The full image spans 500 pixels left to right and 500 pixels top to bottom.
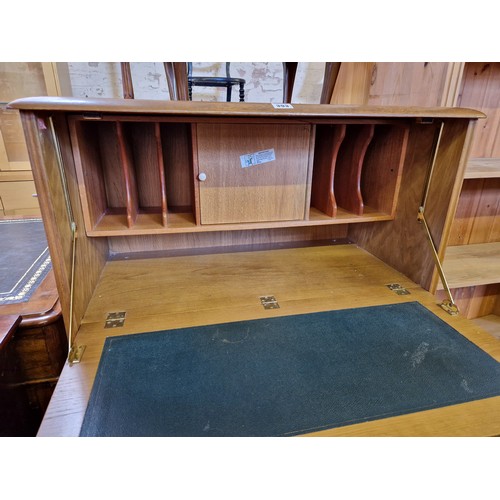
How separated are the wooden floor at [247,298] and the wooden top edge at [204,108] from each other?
51cm

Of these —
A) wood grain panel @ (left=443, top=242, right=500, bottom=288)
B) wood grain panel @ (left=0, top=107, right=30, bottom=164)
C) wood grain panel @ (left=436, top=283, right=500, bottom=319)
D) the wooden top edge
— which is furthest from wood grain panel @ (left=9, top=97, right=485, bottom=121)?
wood grain panel @ (left=0, top=107, right=30, bottom=164)

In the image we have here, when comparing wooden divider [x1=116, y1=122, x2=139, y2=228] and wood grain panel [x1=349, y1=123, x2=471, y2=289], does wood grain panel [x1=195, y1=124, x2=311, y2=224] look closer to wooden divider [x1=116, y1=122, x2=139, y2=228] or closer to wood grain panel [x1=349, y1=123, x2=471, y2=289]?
wooden divider [x1=116, y1=122, x2=139, y2=228]

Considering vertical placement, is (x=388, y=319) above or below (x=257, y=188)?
below

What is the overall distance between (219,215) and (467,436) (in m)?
0.78

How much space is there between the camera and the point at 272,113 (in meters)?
0.74

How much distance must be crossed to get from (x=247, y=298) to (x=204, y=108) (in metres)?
0.53

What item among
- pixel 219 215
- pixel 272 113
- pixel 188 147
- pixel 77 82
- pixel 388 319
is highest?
pixel 77 82

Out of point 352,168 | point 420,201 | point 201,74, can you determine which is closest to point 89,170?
point 352,168

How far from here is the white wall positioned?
235cm

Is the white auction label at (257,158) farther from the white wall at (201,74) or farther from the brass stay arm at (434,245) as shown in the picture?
the white wall at (201,74)

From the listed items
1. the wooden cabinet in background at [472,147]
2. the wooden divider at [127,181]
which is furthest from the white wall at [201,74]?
the wooden divider at [127,181]

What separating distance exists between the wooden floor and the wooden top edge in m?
0.51

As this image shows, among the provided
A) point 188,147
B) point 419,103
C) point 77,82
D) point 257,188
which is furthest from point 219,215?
point 77,82
